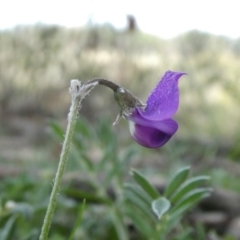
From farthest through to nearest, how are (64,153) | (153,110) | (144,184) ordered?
(144,184) → (153,110) → (64,153)

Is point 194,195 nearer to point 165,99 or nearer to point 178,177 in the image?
point 178,177

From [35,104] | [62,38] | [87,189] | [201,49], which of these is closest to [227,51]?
[201,49]

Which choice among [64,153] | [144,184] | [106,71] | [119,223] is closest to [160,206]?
[144,184]

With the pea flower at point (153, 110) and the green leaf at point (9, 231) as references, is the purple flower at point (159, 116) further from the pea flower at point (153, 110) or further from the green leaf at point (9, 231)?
the green leaf at point (9, 231)

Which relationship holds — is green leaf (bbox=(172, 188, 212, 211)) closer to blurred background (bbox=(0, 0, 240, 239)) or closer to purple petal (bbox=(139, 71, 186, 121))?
purple petal (bbox=(139, 71, 186, 121))

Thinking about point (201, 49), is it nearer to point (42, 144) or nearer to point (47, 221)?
point (42, 144)

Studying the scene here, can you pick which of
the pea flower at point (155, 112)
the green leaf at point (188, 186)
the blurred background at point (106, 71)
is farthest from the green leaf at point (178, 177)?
the blurred background at point (106, 71)

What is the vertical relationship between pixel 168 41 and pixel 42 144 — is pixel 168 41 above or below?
above
